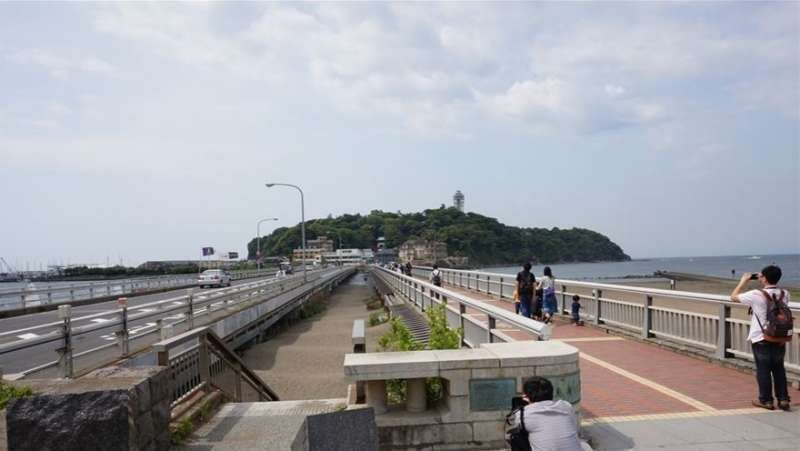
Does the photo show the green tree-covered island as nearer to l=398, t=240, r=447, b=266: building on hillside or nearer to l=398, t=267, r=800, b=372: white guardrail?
l=398, t=240, r=447, b=266: building on hillside

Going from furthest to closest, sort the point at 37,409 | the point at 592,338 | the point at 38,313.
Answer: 1. the point at 38,313
2. the point at 592,338
3. the point at 37,409

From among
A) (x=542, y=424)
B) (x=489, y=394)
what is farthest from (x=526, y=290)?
(x=542, y=424)

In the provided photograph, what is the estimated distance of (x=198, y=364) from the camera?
7.76m

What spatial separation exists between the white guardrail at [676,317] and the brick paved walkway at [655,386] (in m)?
0.38

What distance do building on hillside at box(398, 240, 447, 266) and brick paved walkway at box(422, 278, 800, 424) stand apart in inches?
4815

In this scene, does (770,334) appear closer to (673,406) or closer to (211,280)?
(673,406)

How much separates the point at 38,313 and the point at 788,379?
26124 mm

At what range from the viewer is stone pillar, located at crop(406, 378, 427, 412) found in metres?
5.33

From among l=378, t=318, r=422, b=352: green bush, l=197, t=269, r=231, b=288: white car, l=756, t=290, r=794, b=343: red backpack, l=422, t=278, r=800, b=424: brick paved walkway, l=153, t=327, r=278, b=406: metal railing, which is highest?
l=756, t=290, r=794, b=343: red backpack

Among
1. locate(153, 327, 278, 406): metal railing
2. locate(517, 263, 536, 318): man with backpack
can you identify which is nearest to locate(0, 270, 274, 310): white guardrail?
locate(153, 327, 278, 406): metal railing

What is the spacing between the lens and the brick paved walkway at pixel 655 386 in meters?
6.24

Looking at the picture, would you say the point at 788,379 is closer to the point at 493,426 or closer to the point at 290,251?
the point at 493,426

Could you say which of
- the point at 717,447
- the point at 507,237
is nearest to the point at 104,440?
the point at 717,447

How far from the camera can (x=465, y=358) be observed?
5.22 metres
